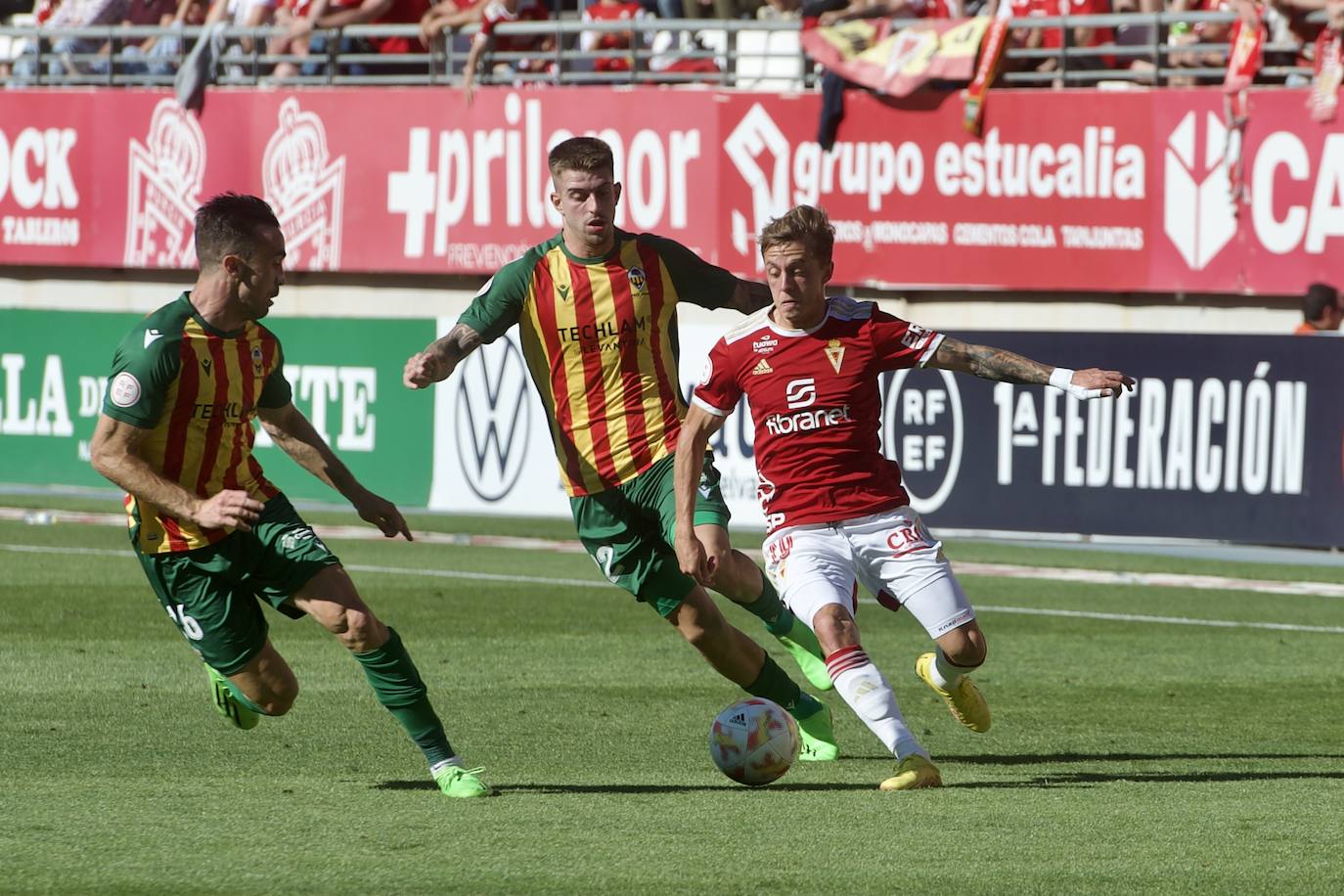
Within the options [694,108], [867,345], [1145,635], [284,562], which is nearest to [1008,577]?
[1145,635]

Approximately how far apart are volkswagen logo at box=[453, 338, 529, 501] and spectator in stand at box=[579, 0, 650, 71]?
3761 millimetres

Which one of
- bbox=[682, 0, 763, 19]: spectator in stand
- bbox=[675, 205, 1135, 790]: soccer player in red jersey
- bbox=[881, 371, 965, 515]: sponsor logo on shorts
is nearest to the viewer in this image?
bbox=[675, 205, 1135, 790]: soccer player in red jersey

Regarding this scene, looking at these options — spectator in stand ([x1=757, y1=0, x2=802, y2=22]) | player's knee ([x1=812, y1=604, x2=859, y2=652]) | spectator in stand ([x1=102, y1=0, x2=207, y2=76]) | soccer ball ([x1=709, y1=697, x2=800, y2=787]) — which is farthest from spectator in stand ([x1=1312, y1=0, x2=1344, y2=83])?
spectator in stand ([x1=102, y1=0, x2=207, y2=76])

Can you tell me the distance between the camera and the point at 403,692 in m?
7.89

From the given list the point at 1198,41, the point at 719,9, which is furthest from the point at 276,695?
the point at 719,9

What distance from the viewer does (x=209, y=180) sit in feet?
78.5

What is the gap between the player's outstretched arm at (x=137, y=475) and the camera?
7352mm

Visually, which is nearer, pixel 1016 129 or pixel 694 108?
pixel 1016 129

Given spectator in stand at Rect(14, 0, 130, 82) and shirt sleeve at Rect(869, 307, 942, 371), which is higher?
spectator in stand at Rect(14, 0, 130, 82)

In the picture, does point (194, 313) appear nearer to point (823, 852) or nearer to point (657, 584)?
point (657, 584)

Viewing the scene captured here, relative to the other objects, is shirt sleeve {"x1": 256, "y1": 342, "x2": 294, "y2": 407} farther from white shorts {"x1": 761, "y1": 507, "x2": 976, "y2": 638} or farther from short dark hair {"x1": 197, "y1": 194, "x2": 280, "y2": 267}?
white shorts {"x1": 761, "y1": 507, "x2": 976, "y2": 638}

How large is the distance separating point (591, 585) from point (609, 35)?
28.3 feet

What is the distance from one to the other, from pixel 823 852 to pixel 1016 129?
13385 mm

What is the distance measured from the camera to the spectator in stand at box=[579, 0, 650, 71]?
22.0 m
